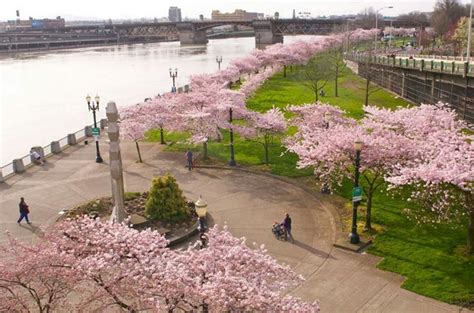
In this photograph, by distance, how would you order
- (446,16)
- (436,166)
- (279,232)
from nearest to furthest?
(436,166)
(279,232)
(446,16)

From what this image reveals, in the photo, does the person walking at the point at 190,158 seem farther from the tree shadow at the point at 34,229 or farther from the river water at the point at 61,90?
the river water at the point at 61,90

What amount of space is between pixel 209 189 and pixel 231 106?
758 centimetres

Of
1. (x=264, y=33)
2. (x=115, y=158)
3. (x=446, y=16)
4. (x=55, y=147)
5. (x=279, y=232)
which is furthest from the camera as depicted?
(x=264, y=33)

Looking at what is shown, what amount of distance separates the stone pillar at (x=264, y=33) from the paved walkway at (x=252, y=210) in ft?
501

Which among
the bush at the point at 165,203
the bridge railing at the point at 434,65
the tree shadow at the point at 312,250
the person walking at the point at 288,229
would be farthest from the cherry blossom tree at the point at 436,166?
the bridge railing at the point at 434,65

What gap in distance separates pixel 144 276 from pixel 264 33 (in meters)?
183

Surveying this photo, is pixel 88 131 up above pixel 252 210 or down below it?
above

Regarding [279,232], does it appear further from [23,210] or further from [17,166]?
[17,166]

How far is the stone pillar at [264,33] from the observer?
186 meters

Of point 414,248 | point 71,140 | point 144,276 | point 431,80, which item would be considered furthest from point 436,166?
point 431,80

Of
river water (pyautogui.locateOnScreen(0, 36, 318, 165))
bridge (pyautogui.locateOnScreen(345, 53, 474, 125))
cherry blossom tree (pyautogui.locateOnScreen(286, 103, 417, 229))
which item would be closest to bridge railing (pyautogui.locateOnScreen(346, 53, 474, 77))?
bridge (pyautogui.locateOnScreen(345, 53, 474, 125))

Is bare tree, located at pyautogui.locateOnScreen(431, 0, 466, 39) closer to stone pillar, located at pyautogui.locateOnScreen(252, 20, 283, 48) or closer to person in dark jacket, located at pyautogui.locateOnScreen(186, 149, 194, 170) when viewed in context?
stone pillar, located at pyautogui.locateOnScreen(252, 20, 283, 48)

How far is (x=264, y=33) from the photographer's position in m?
188

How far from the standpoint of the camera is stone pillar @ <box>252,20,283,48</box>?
186 metres
